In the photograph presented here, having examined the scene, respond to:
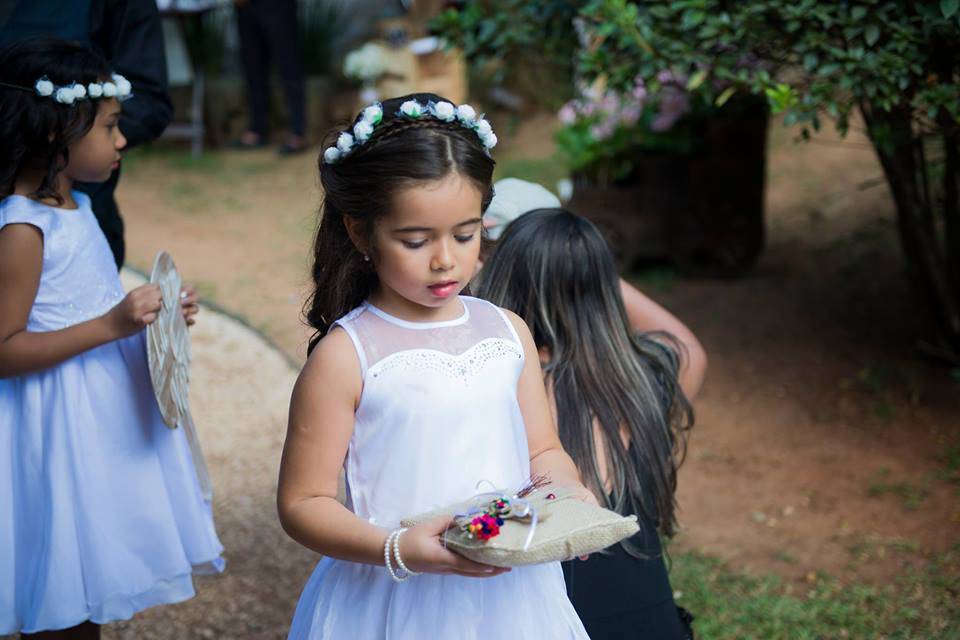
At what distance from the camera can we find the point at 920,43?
3.19 m

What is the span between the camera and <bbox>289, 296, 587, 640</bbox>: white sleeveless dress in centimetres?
173

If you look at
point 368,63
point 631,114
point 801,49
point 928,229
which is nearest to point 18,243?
point 801,49

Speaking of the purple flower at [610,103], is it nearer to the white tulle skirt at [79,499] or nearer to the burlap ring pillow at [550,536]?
the white tulle skirt at [79,499]

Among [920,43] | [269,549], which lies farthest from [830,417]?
[269,549]

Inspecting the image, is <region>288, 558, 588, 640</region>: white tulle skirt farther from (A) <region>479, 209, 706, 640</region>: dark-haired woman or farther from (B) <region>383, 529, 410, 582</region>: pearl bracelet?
(A) <region>479, 209, 706, 640</region>: dark-haired woman

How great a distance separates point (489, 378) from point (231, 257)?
5109mm

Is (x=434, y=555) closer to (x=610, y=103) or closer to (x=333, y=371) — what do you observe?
(x=333, y=371)

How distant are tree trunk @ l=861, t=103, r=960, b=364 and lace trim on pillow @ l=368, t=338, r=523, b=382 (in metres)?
2.55

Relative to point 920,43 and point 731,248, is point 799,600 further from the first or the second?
point 731,248

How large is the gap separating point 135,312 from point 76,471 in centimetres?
42

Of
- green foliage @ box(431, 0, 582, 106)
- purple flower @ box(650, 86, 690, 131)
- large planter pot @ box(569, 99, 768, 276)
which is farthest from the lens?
large planter pot @ box(569, 99, 768, 276)

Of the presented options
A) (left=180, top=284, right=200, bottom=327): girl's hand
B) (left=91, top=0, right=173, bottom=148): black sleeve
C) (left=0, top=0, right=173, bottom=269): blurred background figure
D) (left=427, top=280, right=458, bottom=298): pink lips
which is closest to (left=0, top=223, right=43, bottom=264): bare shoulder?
(left=180, top=284, right=200, bottom=327): girl's hand

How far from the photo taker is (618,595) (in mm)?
2359

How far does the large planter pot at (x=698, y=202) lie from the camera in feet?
18.1
